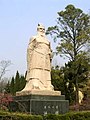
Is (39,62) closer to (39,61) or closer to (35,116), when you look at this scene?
(39,61)

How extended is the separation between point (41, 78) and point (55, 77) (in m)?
11.5

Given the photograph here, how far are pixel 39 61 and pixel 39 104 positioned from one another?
6.84ft

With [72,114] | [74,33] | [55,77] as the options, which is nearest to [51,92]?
[72,114]

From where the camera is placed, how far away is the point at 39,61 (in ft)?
39.0

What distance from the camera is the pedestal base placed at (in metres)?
10.4

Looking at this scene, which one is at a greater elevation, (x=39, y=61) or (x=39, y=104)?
(x=39, y=61)

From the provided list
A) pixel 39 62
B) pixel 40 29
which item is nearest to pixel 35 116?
pixel 39 62

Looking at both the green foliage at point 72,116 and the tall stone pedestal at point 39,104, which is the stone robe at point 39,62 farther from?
the green foliage at point 72,116

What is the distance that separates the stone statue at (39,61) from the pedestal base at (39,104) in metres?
0.60

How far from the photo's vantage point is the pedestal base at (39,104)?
10.4m

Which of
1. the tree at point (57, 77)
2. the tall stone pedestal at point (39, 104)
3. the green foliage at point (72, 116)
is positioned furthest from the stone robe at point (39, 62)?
the tree at point (57, 77)

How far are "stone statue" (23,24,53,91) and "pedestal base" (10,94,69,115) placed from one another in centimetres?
60

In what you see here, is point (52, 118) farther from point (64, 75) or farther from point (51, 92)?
point (64, 75)

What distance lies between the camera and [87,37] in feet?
74.5
